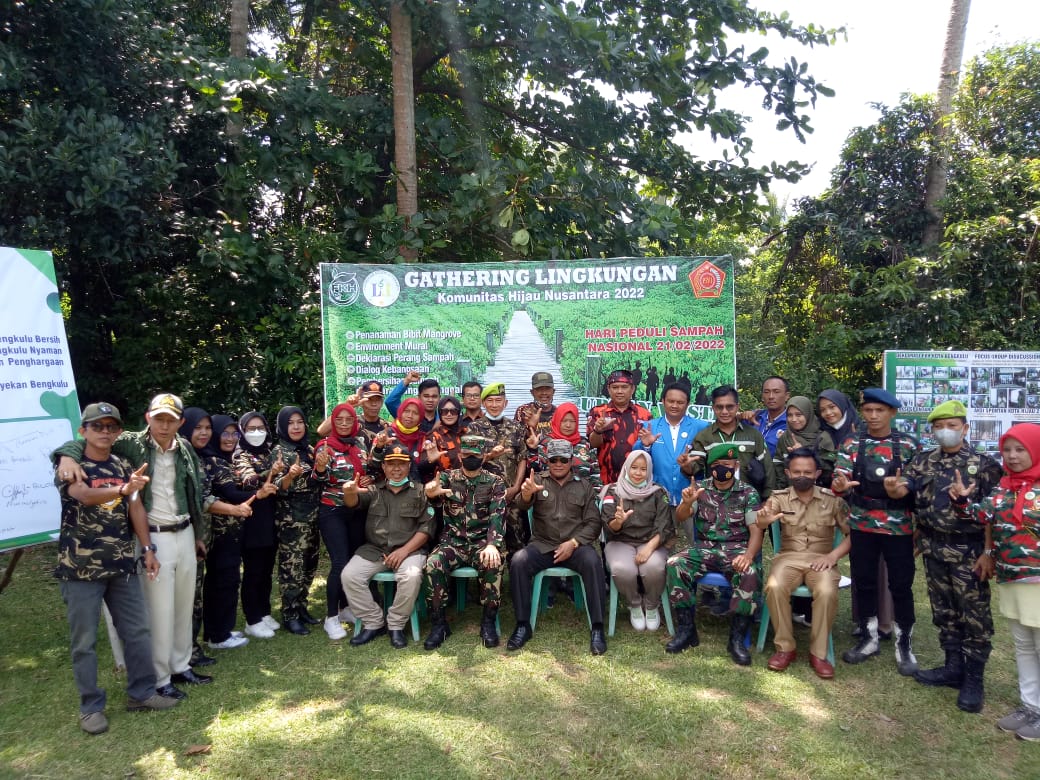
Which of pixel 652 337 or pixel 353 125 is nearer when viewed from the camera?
pixel 652 337

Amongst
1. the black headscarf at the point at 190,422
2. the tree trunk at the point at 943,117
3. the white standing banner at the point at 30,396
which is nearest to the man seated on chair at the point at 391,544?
the black headscarf at the point at 190,422

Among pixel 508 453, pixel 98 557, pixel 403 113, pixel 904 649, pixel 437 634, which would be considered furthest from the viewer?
pixel 403 113

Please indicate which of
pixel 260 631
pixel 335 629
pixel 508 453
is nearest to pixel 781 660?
pixel 508 453

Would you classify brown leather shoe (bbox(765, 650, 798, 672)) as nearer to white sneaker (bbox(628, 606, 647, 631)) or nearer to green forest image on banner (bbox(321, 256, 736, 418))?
white sneaker (bbox(628, 606, 647, 631))

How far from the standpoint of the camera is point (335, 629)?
5.21 m

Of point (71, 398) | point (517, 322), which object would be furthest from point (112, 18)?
point (517, 322)

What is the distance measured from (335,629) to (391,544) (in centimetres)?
77

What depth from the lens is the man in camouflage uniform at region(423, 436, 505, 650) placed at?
506 centimetres

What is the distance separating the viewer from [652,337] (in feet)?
21.1

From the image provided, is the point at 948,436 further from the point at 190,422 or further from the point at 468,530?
the point at 190,422

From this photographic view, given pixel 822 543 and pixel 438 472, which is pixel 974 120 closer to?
pixel 822 543

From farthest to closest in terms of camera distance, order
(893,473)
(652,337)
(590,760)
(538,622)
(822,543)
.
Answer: (652,337) < (538,622) < (822,543) < (893,473) < (590,760)

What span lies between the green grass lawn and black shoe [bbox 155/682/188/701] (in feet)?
0.35

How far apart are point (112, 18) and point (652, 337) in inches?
258
